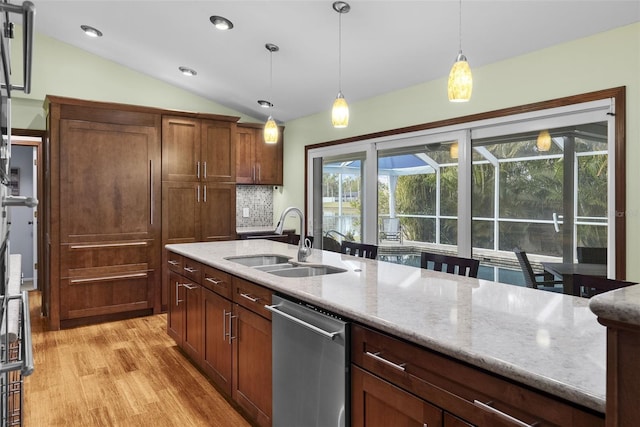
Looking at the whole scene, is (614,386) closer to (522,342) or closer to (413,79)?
(522,342)

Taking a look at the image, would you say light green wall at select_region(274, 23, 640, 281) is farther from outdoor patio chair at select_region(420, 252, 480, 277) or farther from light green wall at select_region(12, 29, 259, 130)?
light green wall at select_region(12, 29, 259, 130)

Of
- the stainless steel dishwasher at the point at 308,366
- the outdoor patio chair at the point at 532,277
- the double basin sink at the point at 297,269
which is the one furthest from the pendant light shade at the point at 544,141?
the stainless steel dishwasher at the point at 308,366

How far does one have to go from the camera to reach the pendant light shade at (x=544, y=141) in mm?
3180

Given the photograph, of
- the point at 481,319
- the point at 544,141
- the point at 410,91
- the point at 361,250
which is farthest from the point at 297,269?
the point at 410,91

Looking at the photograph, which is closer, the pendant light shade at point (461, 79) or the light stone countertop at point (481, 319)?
the light stone countertop at point (481, 319)

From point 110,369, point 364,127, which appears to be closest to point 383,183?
point 364,127

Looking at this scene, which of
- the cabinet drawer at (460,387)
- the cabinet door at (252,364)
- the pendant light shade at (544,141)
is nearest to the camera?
the cabinet drawer at (460,387)

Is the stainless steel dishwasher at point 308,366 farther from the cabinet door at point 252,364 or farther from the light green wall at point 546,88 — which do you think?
the light green wall at point 546,88

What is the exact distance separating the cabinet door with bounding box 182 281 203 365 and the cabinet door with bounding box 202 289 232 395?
9cm

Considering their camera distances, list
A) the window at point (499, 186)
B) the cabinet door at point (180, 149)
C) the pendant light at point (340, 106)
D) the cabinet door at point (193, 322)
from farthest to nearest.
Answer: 1. the cabinet door at point (180, 149)
2. the cabinet door at point (193, 322)
3. the window at point (499, 186)
4. the pendant light at point (340, 106)

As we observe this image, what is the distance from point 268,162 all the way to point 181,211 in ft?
5.13

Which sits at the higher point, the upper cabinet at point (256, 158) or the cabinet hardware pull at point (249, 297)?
the upper cabinet at point (256, 158)

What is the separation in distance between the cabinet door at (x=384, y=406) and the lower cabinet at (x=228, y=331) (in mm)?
666

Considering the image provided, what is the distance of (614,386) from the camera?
0.70 m
